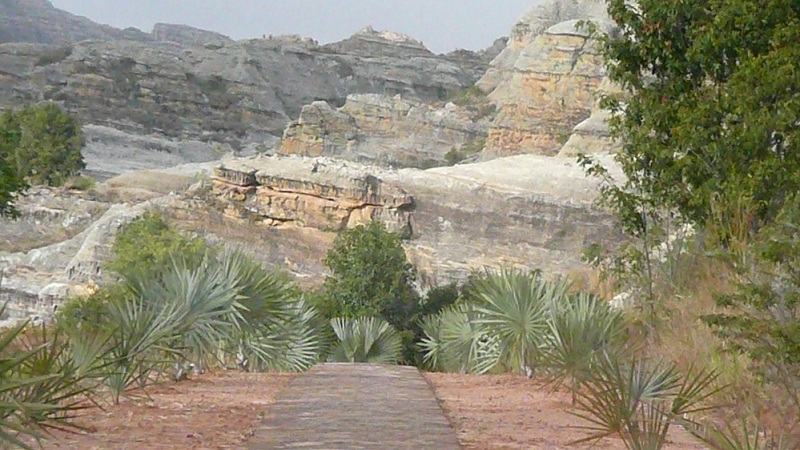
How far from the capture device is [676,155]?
1511cm

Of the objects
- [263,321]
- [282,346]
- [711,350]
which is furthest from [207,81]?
[711,350]

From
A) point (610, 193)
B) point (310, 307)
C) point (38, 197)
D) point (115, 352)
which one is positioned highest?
point (610, 193)

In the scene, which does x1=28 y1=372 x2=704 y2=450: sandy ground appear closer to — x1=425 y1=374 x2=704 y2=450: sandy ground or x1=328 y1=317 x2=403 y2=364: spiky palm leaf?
x1=425 y1=374 x2=704 y2=450: sandy ground

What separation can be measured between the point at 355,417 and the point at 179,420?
133 cm

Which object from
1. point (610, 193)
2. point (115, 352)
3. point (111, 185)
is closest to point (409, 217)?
point (111, 185)

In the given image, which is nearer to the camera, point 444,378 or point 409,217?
point 444,378

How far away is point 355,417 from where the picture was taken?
8.66 m

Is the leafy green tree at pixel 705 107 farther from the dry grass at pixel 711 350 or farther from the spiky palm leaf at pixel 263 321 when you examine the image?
the spiky palm leaf at pixel 263 321

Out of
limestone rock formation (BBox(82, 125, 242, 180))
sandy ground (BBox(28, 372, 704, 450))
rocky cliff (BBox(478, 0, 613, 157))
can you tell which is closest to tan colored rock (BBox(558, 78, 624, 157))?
rocky cliff (BBox(478, 0, 613, 157))

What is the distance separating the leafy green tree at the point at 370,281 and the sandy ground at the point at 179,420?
84.9 feet

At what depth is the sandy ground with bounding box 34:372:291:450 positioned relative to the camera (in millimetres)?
7148

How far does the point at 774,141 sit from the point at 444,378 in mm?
4989

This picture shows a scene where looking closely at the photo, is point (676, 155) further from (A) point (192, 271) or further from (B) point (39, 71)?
(B) point (39, 71)

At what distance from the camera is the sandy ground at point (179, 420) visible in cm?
715
